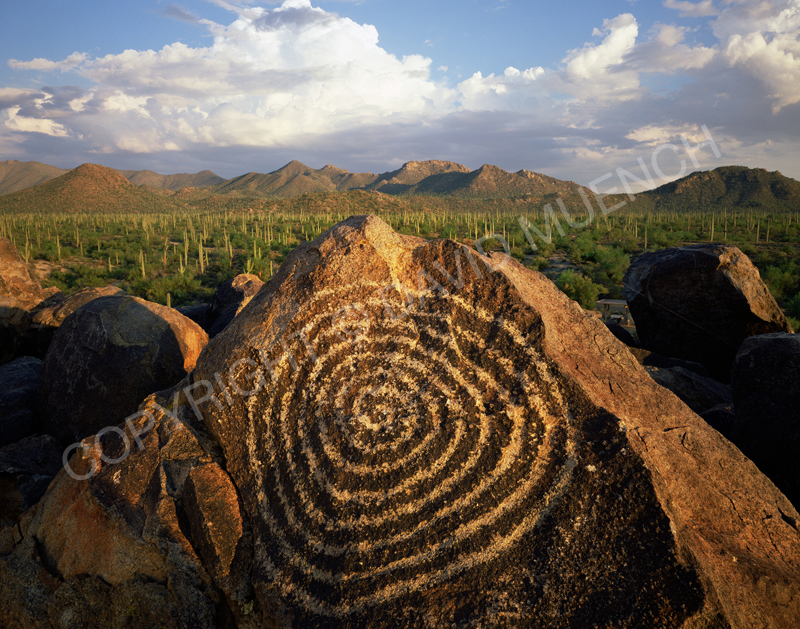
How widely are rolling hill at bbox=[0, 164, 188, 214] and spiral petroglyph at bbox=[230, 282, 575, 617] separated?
81.4 m

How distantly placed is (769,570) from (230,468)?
11.0 feet

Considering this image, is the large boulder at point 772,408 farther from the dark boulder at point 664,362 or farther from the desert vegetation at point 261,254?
the desert vegetation at point 261,254

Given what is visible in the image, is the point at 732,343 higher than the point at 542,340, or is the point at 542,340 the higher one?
the point at 542,340

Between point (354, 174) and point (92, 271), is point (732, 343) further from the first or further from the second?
point (354, 174)

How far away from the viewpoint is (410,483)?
2.94 m

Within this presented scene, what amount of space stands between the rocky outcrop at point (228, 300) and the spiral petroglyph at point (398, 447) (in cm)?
495

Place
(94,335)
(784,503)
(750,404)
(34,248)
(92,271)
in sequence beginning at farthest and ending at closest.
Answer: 1. (34,248)
2. (92,271)
3. (94,335)
4. (750,404)
5. (784,503)

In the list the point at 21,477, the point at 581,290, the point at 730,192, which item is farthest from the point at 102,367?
the point at 730,192

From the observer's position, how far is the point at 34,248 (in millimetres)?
25906

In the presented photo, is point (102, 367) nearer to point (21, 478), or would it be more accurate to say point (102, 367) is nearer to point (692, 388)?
point (21, 478)

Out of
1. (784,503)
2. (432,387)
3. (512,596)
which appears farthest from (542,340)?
(784,503)

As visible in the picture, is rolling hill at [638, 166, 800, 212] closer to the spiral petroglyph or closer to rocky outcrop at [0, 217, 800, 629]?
rocky outcrop at [0, 217, 800, 629]

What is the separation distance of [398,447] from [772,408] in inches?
136

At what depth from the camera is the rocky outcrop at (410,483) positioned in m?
2.50
